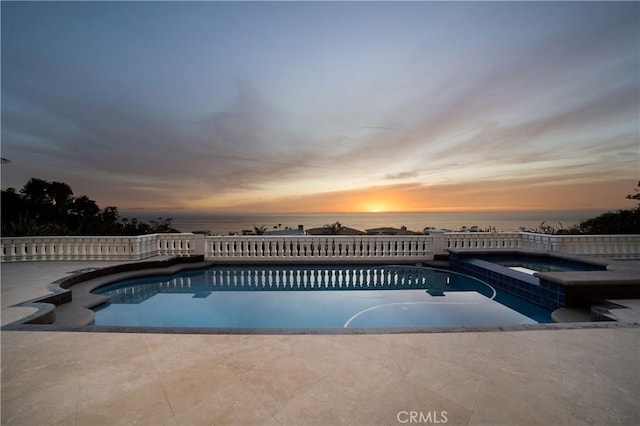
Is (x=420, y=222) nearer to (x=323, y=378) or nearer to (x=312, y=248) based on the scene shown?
(x=312, y=248)

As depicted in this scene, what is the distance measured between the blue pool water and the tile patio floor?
1.66m

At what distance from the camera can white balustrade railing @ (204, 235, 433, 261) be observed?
8.87m

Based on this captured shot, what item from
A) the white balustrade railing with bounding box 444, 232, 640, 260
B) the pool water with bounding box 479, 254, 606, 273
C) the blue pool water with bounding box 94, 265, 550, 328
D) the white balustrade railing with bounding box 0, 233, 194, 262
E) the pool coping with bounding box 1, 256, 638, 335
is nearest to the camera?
the pool coping with bounding box 1, 256, 638, 335

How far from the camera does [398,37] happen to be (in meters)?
7.40

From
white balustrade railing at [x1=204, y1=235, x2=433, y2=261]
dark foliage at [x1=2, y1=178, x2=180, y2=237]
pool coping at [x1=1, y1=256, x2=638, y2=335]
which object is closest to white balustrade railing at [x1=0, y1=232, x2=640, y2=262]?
white balustrade railing at [x1=204, y1=235, x2=433, y2=261]

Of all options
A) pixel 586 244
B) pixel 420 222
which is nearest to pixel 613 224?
pixel 586 244

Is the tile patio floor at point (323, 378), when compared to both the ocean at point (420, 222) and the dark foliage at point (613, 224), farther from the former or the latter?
the dark foliage at point (613, 224)

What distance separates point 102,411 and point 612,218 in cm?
1760

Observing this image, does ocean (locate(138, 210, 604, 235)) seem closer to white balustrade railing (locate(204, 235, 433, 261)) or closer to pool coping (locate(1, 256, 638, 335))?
white balustrade railing (locate(204, 235, 433, 261))

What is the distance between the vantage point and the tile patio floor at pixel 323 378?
5.60 ft
